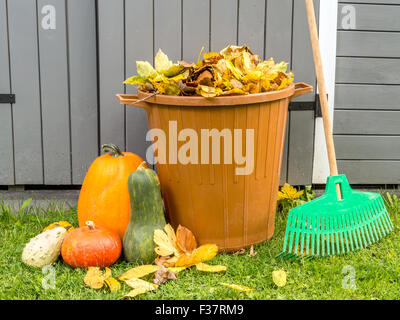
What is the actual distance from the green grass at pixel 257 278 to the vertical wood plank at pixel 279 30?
97 centimetres

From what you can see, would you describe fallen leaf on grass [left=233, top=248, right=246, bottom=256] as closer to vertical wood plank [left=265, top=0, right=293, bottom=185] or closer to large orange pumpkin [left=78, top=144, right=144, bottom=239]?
large orange pumpkin [left=78, top=144, right=144, bottom=239]

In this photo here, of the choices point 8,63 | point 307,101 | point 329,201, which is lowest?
point 329,201

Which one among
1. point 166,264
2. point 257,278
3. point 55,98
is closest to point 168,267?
point 166,264

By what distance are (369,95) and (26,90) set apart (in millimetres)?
1867

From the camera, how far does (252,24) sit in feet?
9.46

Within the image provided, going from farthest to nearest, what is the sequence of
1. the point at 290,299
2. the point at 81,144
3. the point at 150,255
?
the point at 81,144
the point at 150,255
the point at 290,299

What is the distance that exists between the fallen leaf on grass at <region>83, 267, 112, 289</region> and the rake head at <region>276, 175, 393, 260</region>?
0.76 m

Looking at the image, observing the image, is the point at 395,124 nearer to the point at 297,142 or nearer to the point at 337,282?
the point at 297,142

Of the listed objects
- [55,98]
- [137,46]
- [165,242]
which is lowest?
[165,242]

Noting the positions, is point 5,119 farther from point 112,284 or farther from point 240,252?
point 240,252

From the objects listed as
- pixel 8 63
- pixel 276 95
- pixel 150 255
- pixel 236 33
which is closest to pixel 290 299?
pixel 150 255

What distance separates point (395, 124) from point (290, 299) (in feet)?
4.72

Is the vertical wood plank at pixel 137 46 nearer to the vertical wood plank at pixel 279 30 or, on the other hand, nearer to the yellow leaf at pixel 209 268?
the vertical wood plank at pixel 279 30

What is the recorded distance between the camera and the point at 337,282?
2234 millimetres
